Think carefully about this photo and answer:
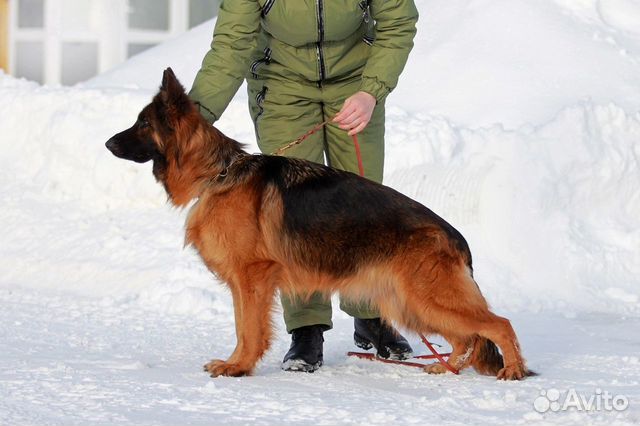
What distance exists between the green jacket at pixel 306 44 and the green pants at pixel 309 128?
0.22 ft

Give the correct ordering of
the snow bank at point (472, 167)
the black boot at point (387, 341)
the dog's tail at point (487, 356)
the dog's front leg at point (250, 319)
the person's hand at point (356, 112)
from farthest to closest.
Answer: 1. the snow bank at point (472, 167)
2. the black boot at point (387, 341)
3. the person's hand at point (356, 112)
4. the dog's tail at point (487, 356)
5. the dog's front leg at point (250, 319)

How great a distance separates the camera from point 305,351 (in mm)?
5711

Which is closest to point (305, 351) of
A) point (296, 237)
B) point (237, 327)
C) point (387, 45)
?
point (237, 327)

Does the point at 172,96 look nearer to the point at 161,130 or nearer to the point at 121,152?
the point at 161,130

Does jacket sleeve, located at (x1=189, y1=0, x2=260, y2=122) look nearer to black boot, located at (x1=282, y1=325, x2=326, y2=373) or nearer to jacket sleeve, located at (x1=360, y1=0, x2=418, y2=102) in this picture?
jacket sleeve, located at (x1=360, y1=0, x2=418, y2=102)

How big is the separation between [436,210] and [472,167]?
501 millimetres

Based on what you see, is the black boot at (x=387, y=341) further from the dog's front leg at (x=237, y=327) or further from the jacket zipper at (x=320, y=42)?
the jacket zipper at (x=320, y=42)

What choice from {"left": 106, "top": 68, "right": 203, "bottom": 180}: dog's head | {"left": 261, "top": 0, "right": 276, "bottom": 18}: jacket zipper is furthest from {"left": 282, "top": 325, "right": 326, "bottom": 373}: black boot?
{"left": 261, "top": 0, "right": 276, "bottom": 18}: jacket zipper

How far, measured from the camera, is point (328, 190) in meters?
5.31

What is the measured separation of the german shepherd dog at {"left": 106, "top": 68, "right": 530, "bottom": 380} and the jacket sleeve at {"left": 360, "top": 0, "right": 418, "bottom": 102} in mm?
564

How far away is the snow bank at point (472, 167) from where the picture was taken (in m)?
8.34

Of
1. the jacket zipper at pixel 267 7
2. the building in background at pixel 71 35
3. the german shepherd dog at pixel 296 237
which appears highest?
the building in background at pixel 71 35

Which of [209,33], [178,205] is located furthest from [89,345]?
[209,33]

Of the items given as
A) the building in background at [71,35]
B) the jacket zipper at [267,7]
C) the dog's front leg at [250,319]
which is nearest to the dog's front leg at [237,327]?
the dog's front leg at [250,319]
